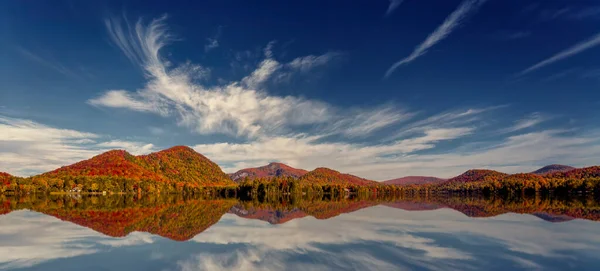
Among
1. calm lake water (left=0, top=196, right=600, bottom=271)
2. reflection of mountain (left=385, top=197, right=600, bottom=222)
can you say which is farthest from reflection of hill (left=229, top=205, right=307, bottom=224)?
reflection of mountain (left=385, top=197, right=600, bottom=222)

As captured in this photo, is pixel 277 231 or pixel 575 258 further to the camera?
pixel 277 231

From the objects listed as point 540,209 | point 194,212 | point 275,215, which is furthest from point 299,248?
point 540,209

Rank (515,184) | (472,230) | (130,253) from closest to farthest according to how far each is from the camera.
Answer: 1. (130,253)
2. (472,230)
3. (515,184)

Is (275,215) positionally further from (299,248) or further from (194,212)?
(299,248)

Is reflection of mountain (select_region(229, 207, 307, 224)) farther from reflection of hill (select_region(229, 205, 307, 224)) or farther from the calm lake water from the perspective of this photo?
the calm lake water

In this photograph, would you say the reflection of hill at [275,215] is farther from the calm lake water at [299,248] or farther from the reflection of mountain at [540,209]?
the reflection of mountain at [540,209]

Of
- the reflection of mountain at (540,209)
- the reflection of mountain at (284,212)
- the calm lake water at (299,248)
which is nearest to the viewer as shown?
the calm lake water at (299,248)

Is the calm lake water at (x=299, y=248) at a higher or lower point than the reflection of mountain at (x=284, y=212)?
higher

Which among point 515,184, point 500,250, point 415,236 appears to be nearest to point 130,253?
point 415,236

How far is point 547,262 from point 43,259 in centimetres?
2466

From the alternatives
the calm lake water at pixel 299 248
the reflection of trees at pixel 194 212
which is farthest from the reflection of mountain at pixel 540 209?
the calm lake water at pixel 299 248

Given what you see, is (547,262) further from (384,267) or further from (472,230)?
(472,230)

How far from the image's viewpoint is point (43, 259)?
16.5 m

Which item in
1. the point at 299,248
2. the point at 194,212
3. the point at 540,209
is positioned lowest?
the point at 540,209
